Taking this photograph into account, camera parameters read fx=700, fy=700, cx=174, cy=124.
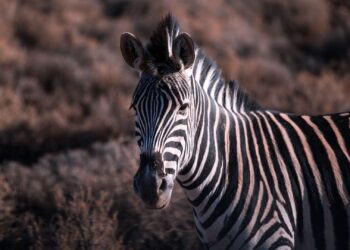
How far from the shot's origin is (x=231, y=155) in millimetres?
4520

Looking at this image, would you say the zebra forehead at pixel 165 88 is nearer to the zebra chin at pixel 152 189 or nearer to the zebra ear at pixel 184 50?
the zebra ear at pixel 184 50

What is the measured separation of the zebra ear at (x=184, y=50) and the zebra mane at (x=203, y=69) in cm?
6

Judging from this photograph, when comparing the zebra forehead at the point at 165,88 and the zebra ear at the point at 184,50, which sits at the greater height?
the zebra ear at the point at 184,50

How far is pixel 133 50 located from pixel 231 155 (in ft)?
3.02

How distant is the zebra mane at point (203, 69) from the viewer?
432 centimetres

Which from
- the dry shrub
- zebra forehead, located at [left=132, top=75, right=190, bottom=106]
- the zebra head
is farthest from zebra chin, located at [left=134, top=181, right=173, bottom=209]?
the dry shrub

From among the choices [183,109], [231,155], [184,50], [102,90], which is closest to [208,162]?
[231,155]

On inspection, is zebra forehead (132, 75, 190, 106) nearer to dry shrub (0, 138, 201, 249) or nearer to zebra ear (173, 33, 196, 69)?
zebra ear (173, 33, 196, 69)

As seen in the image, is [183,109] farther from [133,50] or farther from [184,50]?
[133,50]

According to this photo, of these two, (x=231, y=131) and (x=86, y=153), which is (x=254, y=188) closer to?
(x=231, y=131)

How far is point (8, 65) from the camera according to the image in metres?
13.4

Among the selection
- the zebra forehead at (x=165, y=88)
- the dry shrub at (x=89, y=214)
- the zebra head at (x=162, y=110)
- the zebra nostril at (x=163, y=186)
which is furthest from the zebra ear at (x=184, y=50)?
the dry shrub at (x=89, y=214)

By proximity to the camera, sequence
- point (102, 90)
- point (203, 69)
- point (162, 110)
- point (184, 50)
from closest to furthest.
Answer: point (162, 110) < point (184, 50) < point (203, 69) < point (102, 90)

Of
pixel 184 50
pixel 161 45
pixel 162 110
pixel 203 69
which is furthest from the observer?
pixel 203 69
